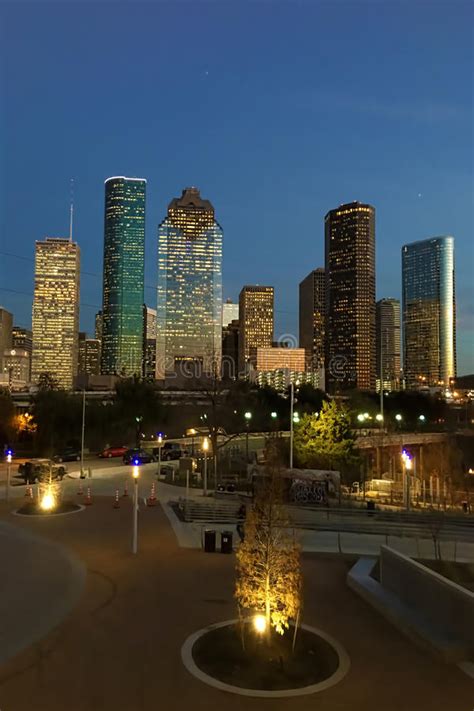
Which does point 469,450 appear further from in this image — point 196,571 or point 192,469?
point 196,571

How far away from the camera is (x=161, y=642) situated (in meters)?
10.5

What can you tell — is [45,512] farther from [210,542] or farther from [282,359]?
[282,359]

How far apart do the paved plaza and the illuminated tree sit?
1.49 metres

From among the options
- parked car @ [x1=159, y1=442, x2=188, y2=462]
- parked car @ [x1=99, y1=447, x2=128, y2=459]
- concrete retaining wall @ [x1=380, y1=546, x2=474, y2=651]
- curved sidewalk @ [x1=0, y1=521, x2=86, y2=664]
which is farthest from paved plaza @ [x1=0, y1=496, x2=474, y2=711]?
parked car @ [x1=99, y1=447, x2=128, y2=459]

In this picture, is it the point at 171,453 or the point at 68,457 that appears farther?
the point at 171,453

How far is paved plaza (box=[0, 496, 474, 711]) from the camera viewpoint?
827 cm

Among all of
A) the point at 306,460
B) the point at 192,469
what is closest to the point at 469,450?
the point at 306,460

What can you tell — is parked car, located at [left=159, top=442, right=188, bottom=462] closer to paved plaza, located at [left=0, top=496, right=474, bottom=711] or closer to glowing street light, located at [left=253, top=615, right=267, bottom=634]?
paved plaza, located at [left=0, top=496, right=474, bottom=711]

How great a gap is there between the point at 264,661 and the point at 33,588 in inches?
289

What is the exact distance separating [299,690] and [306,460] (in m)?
31.5

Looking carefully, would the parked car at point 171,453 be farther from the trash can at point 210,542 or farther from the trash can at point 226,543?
the trash can at point 226,543

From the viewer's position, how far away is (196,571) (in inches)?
621

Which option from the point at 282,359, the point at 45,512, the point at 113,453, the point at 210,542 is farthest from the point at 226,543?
the point at 282,359

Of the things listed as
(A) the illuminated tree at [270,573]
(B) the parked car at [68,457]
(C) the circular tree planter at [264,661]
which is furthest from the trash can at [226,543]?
(B) the parked car at [68,457]
